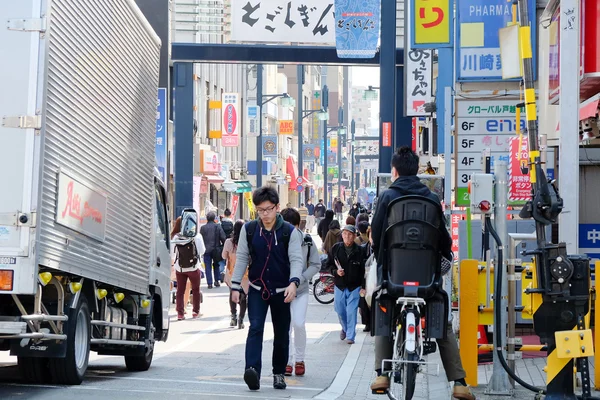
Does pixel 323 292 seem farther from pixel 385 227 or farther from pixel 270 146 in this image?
pixel 270 146

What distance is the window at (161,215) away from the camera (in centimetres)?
1393

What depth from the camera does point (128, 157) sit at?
12.0m

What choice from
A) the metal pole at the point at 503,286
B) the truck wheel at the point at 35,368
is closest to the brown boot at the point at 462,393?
the metal pole at the point at 503,286

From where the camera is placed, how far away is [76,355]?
1037 cm

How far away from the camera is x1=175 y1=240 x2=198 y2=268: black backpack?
20.8m

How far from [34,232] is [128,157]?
3.26 m

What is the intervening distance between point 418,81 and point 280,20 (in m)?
3.44

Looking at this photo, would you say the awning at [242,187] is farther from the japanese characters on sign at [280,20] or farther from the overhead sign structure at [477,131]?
the overhead sign structure at [477,131]

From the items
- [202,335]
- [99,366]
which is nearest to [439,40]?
[202,335]

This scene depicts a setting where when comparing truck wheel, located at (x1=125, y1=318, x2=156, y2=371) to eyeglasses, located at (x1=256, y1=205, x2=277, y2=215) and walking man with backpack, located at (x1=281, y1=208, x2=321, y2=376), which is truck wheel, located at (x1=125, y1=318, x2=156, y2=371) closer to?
walking man with backpack, located at (x1=281, y1=208, x2=321, y2=376)

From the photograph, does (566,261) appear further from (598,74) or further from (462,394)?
Answer: (598,74)

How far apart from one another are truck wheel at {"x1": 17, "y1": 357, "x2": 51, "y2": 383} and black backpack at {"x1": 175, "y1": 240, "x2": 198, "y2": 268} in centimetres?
1005

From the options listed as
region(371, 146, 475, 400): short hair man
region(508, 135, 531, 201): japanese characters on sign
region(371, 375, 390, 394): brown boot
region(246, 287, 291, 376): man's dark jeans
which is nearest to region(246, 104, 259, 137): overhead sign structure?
region(508, 135, 531, 201): japanese characters on sign

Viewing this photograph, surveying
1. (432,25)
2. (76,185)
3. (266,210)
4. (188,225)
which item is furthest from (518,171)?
(76,185)
